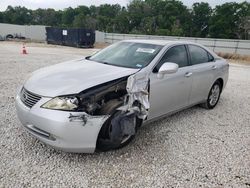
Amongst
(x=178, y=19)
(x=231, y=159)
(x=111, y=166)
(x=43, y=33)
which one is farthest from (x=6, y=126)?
(x=178, y=19)

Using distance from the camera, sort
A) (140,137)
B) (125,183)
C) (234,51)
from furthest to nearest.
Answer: (234,51) < (140,137) < (125,183)

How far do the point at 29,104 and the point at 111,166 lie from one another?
125cm

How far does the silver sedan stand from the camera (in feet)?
9.00

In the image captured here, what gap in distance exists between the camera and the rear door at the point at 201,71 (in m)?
4.45

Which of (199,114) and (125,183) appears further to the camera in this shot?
(199,114)

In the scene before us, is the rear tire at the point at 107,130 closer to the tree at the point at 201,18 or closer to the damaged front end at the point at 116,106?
the damaged front end at the point at 116,106

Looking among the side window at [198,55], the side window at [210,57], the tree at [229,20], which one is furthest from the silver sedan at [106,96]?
the tree at [229,20]

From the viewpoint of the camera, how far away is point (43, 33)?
146 ft

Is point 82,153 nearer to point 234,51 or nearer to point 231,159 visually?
point 231,159

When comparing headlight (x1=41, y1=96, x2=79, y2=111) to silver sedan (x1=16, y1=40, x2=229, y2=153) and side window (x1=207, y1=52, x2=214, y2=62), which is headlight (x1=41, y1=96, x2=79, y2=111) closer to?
silver sedan (x1=16, y1=40, x2=229, y2=153)

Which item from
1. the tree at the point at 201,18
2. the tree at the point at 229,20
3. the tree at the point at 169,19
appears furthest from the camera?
the tree at the point at 201,18

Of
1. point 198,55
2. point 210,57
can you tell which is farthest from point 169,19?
point 198,55

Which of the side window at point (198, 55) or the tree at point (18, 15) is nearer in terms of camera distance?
the side window at point (198, 55)

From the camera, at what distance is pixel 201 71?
4570 mm
